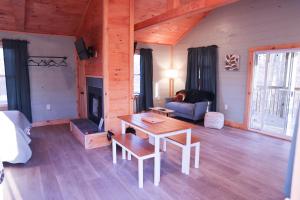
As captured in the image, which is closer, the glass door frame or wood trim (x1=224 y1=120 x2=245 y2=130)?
the glass door frame

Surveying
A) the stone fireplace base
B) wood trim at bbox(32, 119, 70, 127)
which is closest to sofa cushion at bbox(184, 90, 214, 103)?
the stone fireplace base

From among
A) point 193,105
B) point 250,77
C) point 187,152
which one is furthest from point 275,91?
point 187,152

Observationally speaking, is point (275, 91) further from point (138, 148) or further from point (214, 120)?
point (138, 148)

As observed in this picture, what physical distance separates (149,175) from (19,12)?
387cm

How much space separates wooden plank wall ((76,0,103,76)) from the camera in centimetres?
380

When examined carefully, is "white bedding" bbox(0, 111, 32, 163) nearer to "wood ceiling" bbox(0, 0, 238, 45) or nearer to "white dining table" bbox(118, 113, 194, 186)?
"white dining table" bbox(118, 113, 194, 186)

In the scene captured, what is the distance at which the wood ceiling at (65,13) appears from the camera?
11.4ft

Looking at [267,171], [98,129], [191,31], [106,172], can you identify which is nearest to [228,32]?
[191,31]

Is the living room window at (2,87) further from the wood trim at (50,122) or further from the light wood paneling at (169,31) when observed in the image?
the light wood paneling at (169,31)

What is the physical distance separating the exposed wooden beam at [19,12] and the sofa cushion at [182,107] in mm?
4083

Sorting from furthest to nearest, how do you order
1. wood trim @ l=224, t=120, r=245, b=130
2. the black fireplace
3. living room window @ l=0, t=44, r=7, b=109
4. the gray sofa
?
1. the gray sofa
2. wood trim @ l=224, t=120, r=245, b=130
3. living room window @ l=0, t=44, r=7, b=109
4. the black fireplace

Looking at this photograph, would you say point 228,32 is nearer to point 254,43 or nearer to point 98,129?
point 254,43

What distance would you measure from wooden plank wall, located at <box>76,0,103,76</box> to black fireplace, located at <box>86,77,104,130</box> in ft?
0.57

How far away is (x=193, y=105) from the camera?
5.38 metres
